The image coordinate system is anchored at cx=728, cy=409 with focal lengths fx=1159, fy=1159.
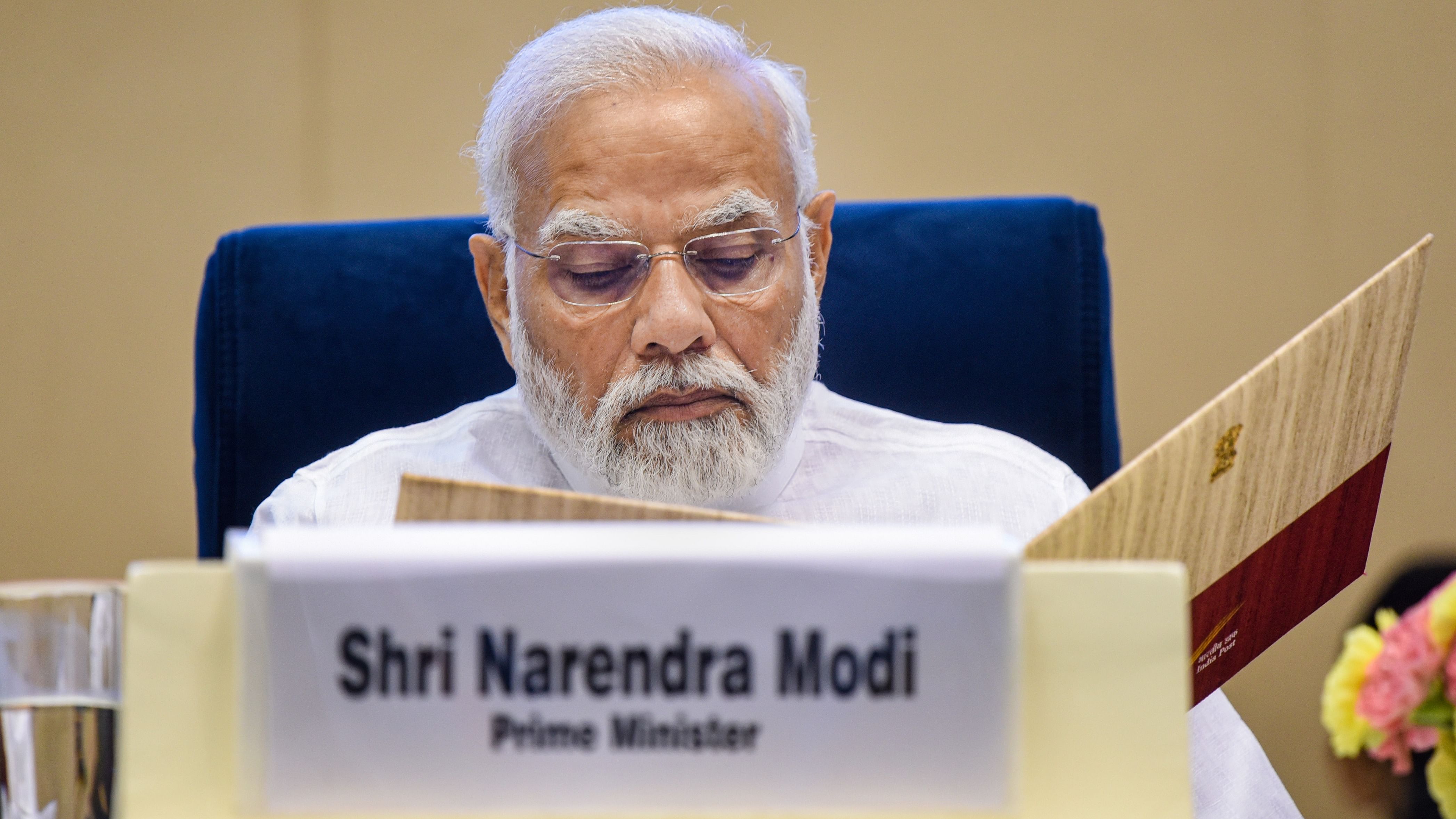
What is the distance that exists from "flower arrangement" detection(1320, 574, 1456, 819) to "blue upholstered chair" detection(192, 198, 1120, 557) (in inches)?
37.2

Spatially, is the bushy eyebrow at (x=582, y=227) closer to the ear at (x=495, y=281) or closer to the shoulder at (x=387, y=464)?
the ear at (x=495, y=281)

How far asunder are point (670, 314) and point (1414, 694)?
790 mm

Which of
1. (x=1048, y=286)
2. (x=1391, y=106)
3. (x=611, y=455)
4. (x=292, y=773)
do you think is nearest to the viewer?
(x=292, y=773)

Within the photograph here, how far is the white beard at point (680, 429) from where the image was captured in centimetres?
119

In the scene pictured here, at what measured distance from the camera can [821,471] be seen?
1.42 meters

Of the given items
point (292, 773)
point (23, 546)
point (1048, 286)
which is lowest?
point (292, 773)

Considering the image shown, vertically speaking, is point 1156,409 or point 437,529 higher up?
point 1156,409

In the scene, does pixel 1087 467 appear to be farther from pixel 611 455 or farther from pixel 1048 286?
pixel 611 455

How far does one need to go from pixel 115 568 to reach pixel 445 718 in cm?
207

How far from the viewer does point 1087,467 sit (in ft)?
4.66

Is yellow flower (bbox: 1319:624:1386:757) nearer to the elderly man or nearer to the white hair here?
the elderly man

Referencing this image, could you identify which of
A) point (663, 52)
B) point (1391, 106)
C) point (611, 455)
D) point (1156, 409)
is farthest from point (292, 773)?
point (1391, 106)

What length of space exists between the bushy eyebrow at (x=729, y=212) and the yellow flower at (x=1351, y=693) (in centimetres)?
79

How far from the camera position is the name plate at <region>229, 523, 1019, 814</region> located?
0.41 meters
